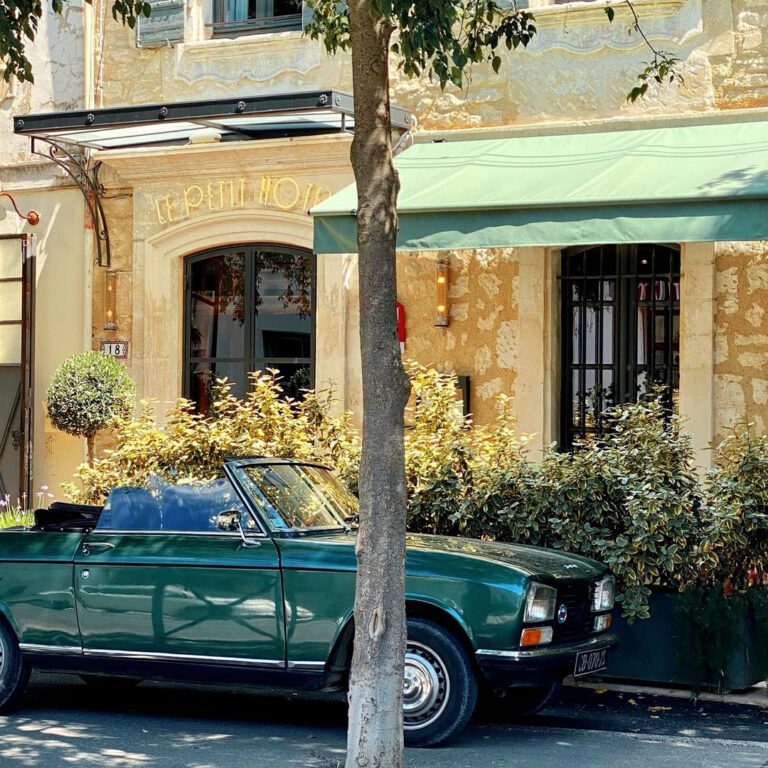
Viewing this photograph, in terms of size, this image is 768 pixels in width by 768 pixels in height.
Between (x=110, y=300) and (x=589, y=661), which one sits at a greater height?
(x=110, y=300)

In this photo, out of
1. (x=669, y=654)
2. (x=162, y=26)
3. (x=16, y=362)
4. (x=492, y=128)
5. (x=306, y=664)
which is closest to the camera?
(x=306, y=664)

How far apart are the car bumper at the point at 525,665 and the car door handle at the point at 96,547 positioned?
2.21 meters

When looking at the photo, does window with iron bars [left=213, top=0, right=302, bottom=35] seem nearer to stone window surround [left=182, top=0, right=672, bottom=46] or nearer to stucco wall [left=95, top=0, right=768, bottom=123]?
stone window surround [left=182, top=0, right=672, bottom=46]

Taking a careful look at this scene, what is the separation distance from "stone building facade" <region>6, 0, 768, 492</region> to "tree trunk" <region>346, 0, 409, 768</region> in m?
5.93

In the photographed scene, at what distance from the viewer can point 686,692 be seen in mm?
8391

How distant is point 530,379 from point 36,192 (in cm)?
585

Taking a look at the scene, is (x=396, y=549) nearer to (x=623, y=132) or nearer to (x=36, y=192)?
(x=623, y=132)

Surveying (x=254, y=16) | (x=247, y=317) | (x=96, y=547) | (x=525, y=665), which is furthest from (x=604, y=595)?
(x=254, y=16)

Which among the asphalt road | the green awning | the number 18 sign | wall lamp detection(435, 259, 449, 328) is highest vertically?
the green awning

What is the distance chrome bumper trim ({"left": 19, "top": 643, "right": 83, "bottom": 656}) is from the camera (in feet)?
25.5

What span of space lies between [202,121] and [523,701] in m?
6.23

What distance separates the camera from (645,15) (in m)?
12.1

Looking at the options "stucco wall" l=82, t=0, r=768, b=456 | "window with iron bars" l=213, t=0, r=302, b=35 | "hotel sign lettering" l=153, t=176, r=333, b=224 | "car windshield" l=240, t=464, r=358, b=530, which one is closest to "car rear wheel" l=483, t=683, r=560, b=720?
"car windshield" l=240, t=464, r=358, b=530

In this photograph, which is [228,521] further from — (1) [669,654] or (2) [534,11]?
(2) [534,11]
